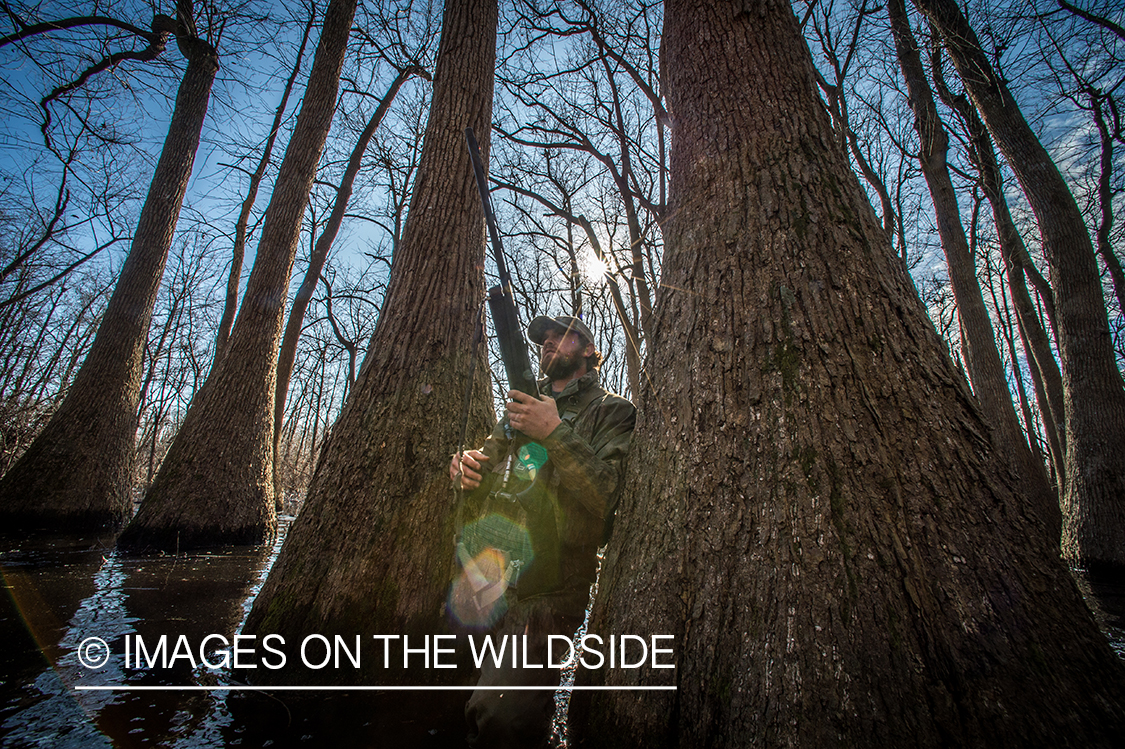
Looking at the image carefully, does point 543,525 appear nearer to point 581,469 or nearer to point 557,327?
point 581,469

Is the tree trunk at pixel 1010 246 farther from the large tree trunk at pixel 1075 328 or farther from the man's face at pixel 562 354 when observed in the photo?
the man's face at pixel 562 354

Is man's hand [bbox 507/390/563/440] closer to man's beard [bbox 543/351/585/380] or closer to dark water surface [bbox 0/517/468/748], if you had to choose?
man's beard [bbox 543/351/585/380]

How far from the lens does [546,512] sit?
2.25 m

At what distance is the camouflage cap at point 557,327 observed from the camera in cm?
287

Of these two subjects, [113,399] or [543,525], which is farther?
[113,399]

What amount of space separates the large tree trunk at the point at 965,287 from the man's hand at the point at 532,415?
9496 millimetres

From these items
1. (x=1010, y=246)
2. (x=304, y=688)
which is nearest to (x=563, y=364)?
(x=304, y=688)

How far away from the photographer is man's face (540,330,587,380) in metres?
2.85

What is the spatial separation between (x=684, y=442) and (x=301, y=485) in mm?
23557

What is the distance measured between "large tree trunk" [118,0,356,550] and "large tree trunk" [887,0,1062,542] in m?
10.8

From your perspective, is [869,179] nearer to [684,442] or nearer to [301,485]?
[684,442]

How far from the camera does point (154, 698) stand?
208 centimetres

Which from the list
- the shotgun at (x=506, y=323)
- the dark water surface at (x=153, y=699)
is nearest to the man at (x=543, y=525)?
the shotgun at (x=506, y=323)

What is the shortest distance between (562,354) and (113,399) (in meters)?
7.65
